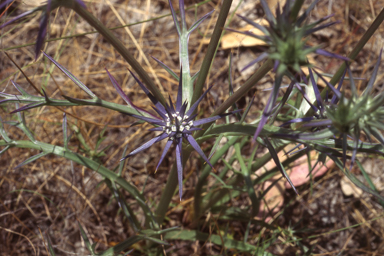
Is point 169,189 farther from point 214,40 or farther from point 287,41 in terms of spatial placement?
point 287,41

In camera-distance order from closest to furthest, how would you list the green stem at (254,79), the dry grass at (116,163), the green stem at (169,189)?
the green stem at (254,79)
the green stem at (169,189)
the dry grass at (116,163)

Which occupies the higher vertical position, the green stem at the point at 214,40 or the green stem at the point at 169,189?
the green stem at the point at 214,40

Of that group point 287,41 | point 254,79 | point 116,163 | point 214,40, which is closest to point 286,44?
point 287,41

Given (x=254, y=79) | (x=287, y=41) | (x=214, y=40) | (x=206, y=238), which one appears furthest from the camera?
(x=206, y=238)

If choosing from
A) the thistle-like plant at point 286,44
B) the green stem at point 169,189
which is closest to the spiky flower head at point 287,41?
the thistle-like plant at point 286,44

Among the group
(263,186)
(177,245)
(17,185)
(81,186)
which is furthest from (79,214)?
(263,186)

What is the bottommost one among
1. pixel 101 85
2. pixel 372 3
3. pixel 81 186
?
pixel 81 186

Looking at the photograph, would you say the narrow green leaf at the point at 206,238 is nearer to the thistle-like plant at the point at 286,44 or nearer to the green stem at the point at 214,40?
the green stem at the point at 214,40

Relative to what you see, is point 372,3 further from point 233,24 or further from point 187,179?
point 187,179
